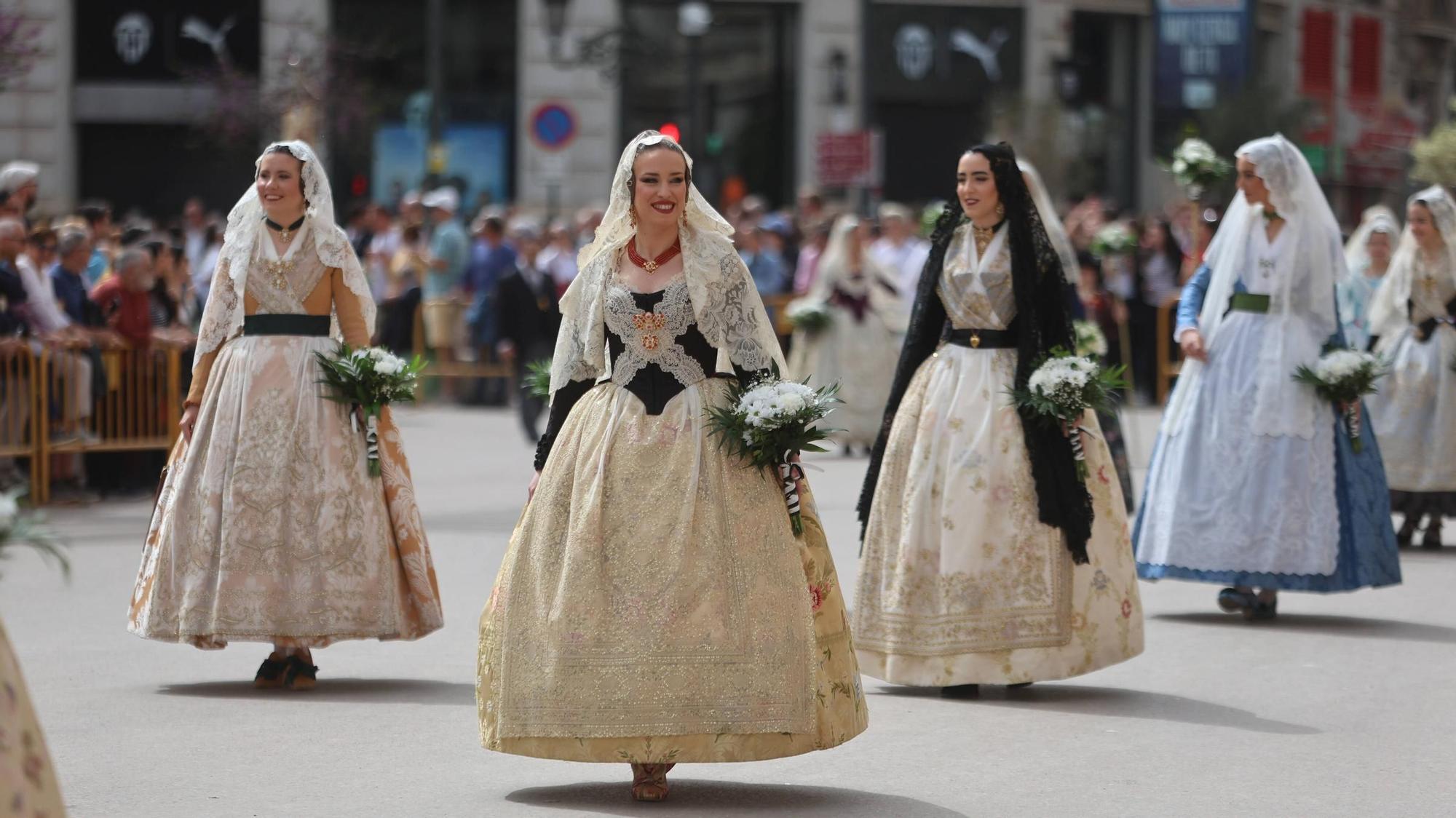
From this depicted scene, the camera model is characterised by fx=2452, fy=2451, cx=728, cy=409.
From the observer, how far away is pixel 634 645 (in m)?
6.81

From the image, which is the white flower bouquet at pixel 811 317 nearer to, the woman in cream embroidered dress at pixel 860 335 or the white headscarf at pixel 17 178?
the woman in cream embroidered dress at pixel 860 335

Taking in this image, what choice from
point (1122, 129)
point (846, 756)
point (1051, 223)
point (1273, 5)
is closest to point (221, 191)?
point (1122, 129)

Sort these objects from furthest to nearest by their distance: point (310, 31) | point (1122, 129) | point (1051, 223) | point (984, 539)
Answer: point (1122, 129) → point (310, 31) → point (1051, 223) → point (984, 539)

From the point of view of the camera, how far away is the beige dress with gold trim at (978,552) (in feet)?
29.8

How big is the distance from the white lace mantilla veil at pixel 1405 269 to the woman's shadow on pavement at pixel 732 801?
8776 millimetres

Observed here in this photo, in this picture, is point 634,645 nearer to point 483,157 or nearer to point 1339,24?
point 483,157

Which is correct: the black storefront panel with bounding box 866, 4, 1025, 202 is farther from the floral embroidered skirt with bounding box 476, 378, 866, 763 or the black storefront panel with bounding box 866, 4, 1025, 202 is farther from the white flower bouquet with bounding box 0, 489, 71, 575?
the white flower bouquet with bounding box 0, 489, 71, 575

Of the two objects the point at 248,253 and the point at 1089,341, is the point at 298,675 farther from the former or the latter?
the point at 1089,341

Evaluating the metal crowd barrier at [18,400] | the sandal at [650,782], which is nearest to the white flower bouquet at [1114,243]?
the metal crowd barrier at [18,400]

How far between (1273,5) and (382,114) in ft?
53.6

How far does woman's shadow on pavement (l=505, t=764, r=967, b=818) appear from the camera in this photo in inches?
272

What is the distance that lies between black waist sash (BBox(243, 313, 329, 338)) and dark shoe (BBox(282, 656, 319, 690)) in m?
1.26

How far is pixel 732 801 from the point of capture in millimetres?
7062

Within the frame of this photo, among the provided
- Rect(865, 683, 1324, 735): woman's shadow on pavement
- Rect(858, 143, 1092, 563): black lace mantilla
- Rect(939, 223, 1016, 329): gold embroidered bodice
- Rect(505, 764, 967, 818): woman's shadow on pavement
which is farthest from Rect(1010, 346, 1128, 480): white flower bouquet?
Rect(505, 764, 967, 818): woman's shadow on pavement
